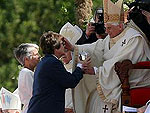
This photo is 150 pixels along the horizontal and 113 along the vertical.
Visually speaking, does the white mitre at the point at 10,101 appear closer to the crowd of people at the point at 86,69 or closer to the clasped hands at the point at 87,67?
the crowd of people at the point at 86,69

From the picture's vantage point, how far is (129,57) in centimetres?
475

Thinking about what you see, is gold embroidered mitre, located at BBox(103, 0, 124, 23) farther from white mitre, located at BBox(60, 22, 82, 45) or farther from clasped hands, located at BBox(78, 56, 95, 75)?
white mitre, located at BBox(60, 22, 82, 45)

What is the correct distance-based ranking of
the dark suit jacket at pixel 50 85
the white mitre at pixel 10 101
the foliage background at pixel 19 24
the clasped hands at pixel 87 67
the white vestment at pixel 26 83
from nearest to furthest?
1. the dark suit jacket at pixel 50 85
2. the clasped hands at pixel 87 67
3. the white vestment at pixel 26 83
4. the white mitre at pixel 10 101
5. the foliage background at pixel 19 24

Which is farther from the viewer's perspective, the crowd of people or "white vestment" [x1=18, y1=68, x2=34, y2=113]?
"white vestment" [x1=18, y1=68, x2=34, y2=113]

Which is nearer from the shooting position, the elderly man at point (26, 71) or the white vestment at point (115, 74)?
the white vestment at point (115, 74)

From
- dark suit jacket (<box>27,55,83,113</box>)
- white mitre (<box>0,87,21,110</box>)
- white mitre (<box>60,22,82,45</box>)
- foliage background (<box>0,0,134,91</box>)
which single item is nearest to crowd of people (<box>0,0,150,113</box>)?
dark suit jacket (<box>27,55,83,113</box>)

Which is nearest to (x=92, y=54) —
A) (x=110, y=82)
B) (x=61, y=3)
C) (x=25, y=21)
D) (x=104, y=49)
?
(x=104, y=49)

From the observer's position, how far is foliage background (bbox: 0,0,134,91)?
11.1m

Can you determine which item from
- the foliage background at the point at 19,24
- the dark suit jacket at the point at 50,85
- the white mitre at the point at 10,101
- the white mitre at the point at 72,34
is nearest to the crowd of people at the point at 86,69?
the dark suit jacket at the point at 50,85

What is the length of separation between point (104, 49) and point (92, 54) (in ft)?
0.43

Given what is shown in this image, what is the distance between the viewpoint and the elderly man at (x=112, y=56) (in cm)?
474

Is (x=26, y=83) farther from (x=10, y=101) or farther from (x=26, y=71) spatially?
(x=10, y=101)

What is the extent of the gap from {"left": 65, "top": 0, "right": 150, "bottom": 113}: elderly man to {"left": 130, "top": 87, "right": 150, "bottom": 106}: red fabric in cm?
7

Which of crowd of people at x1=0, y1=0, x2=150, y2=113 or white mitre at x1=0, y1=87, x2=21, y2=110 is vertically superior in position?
crowd of people at x1=0, y1=0, x2=150, y2=113
